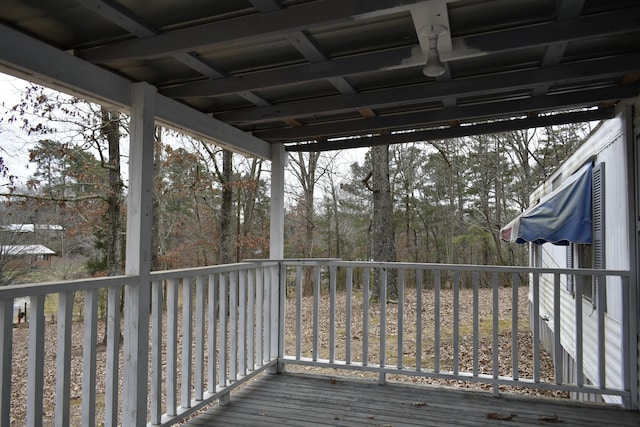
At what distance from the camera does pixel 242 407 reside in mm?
Answer: 3451

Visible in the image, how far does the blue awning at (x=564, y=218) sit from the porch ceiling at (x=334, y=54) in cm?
118

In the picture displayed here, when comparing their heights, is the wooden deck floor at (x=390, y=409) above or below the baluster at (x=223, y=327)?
below

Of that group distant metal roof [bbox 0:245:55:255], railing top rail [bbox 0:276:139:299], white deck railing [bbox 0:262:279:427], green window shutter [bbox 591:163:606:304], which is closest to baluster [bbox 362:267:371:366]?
white deck railing [bbox 0:262:279:427]

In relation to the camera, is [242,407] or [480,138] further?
[480,138]

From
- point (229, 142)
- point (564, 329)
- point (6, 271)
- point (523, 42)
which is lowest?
point (564, 329)

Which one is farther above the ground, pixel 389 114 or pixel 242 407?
pixel 389 114

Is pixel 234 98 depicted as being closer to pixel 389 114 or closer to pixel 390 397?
pixel 389 114

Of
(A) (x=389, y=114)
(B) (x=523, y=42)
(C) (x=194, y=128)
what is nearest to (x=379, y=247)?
(A) (x=389, y=114)

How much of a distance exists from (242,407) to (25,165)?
7.47m

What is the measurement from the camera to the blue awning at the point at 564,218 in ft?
14.6

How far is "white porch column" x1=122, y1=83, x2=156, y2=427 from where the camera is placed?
264 cm

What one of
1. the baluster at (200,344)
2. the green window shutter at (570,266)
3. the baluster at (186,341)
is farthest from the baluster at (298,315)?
the green window shutter at (570,266)

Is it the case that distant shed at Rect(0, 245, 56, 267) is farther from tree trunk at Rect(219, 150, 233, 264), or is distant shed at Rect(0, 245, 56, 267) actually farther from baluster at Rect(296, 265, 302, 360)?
baluster at Rect(296, 265, 302, 360)

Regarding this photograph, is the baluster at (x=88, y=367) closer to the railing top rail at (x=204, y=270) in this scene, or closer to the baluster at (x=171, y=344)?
the railing top rail at (x=204, y=270)
